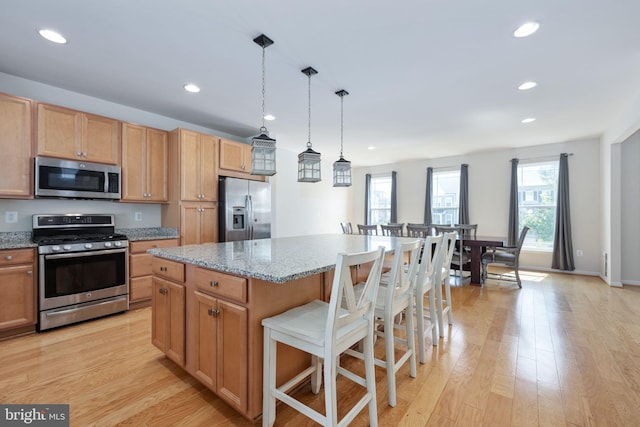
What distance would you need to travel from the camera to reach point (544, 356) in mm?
2293

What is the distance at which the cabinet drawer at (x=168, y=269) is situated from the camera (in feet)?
6.32

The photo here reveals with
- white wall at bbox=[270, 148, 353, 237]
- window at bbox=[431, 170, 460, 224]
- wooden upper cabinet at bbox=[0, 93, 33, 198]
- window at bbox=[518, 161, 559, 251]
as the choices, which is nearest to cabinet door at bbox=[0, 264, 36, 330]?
wooden upper cabinet at bbox=[0, 93, 33, 198]

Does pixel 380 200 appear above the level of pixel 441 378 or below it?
above

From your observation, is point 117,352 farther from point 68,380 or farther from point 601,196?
point 601,196

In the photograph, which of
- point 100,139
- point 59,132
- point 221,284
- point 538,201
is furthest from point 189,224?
point 538,201

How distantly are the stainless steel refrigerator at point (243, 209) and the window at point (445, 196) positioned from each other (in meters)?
4.39

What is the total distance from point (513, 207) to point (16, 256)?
754cm

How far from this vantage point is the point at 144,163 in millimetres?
3607

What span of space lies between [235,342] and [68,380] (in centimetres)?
143

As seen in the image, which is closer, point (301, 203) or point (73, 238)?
point (73, 238)

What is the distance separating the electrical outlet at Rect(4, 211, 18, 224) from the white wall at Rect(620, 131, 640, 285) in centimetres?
834

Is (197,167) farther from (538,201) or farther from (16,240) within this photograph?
(538,201)

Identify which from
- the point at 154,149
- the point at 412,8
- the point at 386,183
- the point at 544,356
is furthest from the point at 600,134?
the point at 154,149

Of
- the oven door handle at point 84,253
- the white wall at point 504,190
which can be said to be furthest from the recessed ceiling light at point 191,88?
the white wall at point 504,190
